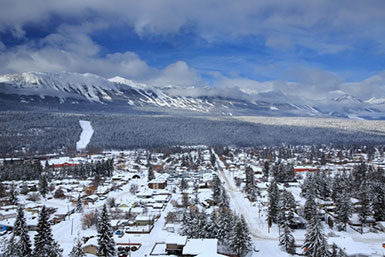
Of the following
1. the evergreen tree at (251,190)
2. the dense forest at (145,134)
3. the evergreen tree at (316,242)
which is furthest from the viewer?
the dense forest at (145,134)

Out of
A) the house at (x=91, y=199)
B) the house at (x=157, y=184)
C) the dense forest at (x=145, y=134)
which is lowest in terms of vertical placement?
the house at (x=91, y=199)

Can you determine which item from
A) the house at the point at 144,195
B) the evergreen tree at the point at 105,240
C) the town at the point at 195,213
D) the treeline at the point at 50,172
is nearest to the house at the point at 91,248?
the town at the point at 195,213

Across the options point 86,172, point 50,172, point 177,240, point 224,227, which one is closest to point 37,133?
point 50,172

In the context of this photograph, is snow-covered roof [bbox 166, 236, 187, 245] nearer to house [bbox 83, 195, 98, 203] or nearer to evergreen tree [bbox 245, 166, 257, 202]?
evergreen tree [bbox 245, 166, 257, 202]

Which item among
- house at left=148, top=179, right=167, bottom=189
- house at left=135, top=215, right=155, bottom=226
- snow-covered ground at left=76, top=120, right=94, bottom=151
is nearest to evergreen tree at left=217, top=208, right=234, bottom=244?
house at left=135, top=215, right=155, bottom=226

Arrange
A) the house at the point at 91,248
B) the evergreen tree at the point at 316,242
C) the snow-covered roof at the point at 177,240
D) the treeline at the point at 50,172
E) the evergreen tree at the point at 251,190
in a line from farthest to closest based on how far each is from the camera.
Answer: the treeline at the point at 50,172 → the evergreen tree at the point at 251,190 → the snow-covered roof at the point at 177,240 → the house at the point at 91,248 → the evergreen tree at the point at 316,242

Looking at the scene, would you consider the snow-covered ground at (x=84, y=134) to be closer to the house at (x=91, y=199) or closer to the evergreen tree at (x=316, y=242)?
the house at (x=91, y=199)

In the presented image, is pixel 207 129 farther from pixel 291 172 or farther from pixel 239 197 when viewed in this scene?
pixel 239 197
